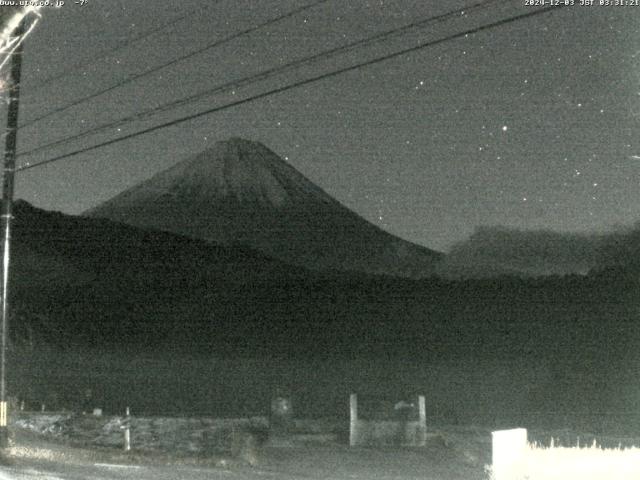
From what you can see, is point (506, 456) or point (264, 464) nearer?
point (506, 456)

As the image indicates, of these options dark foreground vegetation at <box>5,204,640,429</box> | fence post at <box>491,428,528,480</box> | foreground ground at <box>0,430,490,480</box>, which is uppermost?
dark foreground vegetation at <box>5,204,640,429</box>

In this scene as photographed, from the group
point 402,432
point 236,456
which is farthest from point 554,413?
point 236,456

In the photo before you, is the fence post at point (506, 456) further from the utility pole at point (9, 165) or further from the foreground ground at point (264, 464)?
the utility pole at point (9, 165)

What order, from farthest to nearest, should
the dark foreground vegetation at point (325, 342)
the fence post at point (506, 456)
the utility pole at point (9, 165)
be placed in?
the dark foreground vegetation at point (325, 342), the utility pole at point (9, 165), the fence post at point (506, 456)

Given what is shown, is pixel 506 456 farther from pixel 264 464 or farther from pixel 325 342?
pixel 325 342

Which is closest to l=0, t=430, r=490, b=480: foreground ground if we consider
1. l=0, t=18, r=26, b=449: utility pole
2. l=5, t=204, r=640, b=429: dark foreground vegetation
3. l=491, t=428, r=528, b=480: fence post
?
l=0, t=18, r=26, b=449: utility pole

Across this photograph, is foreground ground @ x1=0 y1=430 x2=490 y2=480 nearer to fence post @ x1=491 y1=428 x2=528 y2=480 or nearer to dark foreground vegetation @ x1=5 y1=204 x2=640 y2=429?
fence post @ x1=491 y1=428 x2=528 y2=480

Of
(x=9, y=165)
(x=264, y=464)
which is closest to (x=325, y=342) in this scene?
(x=9, y=165)

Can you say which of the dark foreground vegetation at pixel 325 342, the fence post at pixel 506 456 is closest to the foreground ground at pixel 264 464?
the fence post at pixel 506 456

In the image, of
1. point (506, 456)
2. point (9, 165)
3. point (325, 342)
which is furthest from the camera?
point (325, 342)
